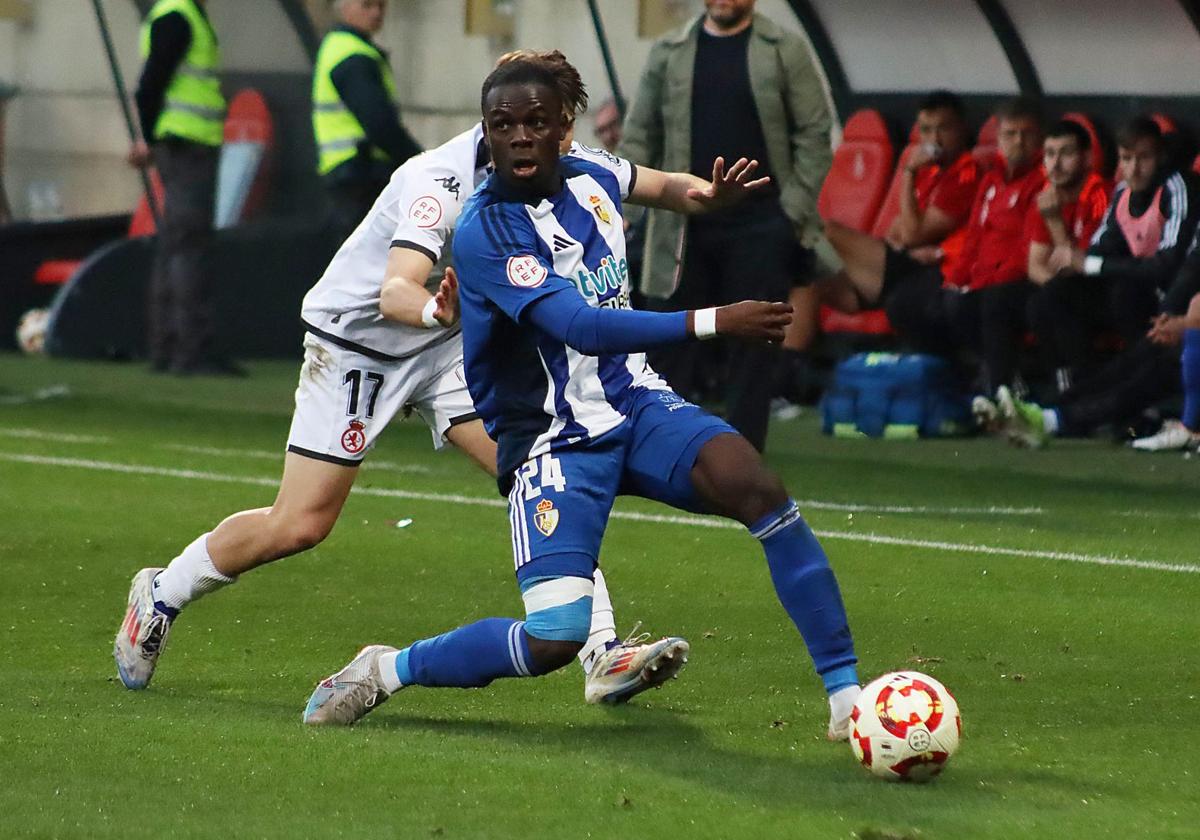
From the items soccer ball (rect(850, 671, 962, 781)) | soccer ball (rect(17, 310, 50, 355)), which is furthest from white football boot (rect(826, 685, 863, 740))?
soccer ball (rect(17, 310, 50, 355))

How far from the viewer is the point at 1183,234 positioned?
11.0 m

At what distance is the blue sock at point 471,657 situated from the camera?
4.95 m

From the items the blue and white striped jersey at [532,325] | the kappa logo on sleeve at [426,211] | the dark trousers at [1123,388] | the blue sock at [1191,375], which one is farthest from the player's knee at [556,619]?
the dark trousers at [1123,388]

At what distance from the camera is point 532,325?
16.2 feet

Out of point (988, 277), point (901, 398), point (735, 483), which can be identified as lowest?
point (901, 398)

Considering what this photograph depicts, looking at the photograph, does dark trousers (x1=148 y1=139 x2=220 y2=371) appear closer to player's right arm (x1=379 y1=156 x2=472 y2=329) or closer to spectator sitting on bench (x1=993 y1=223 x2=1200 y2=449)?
spectator sitting on bench (x1=993 y1=223 x2=1200 y2=449)

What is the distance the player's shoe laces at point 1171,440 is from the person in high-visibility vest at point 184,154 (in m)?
6.42

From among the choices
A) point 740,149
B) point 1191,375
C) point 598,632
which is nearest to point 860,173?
point 1191,375

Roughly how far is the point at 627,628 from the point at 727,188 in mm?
1605

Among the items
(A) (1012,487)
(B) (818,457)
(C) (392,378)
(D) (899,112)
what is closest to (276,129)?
(D) (899,112)

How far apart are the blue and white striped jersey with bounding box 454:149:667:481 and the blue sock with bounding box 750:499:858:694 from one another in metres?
0.43

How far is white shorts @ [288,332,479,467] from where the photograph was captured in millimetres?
5883

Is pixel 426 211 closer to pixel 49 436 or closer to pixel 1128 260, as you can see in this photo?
pixel 1128 260

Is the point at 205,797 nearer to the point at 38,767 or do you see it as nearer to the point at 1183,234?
the point at 38,767
